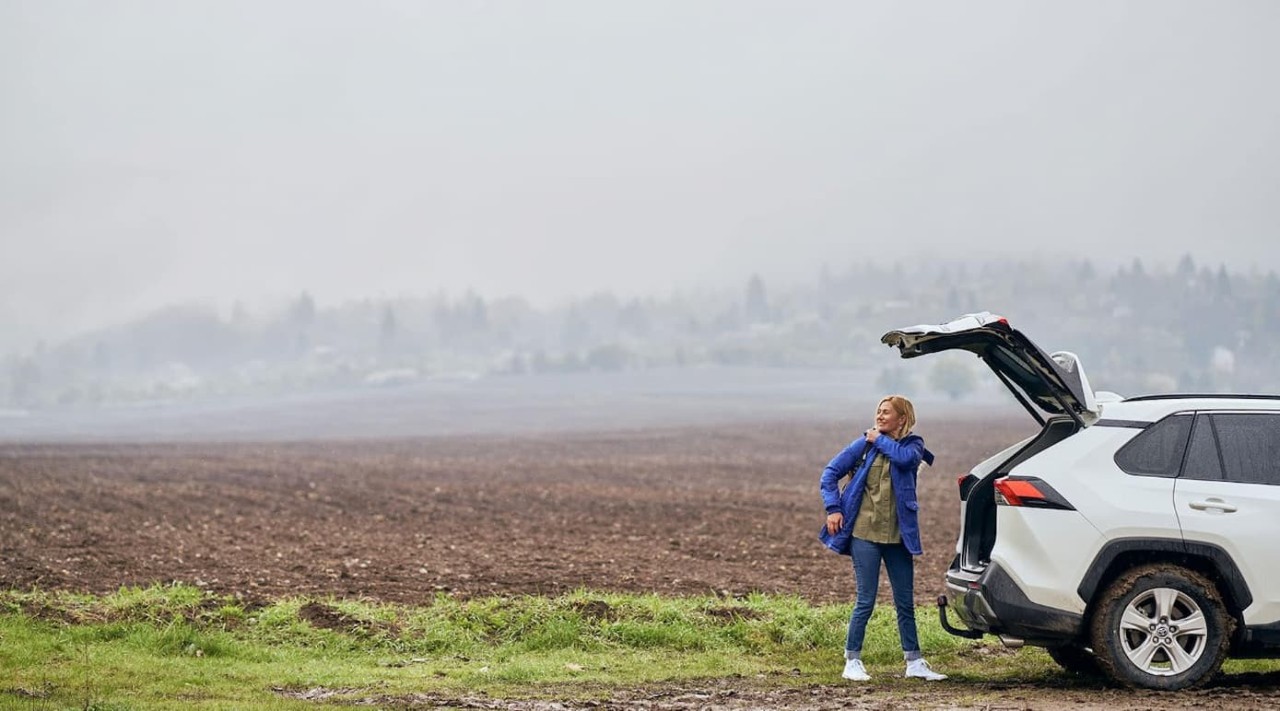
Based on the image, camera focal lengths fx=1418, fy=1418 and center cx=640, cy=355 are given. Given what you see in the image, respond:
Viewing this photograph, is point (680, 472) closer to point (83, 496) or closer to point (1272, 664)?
point (83, 496)

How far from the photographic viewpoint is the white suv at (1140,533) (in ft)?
31.4

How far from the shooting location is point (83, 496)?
122 feet

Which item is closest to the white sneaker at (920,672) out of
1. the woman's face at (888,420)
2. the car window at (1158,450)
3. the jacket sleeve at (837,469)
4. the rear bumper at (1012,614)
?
the rear bumper at (1012,614)

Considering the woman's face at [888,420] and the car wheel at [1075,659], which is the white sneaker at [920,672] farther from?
the woman's face at [888,420]

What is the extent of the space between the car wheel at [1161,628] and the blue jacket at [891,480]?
147 cm

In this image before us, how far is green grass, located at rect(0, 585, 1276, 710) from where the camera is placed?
1066cm

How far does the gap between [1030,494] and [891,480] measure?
112 centimetres

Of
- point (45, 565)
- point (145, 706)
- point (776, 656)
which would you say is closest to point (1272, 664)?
point (776, 656)

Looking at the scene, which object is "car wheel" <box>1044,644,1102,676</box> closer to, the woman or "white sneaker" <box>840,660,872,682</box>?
the woman

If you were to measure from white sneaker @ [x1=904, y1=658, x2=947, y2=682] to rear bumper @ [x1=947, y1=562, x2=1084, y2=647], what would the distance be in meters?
0.84

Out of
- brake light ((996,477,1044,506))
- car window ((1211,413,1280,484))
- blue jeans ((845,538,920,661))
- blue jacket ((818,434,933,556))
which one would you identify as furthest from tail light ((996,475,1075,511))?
car window ((1211,413,1280,484))

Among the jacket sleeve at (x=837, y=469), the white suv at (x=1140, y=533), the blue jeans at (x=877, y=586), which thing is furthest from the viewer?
the blue jeans at (x=877, y=586)

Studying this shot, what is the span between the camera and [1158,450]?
32.1 feet

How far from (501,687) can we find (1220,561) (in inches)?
206
